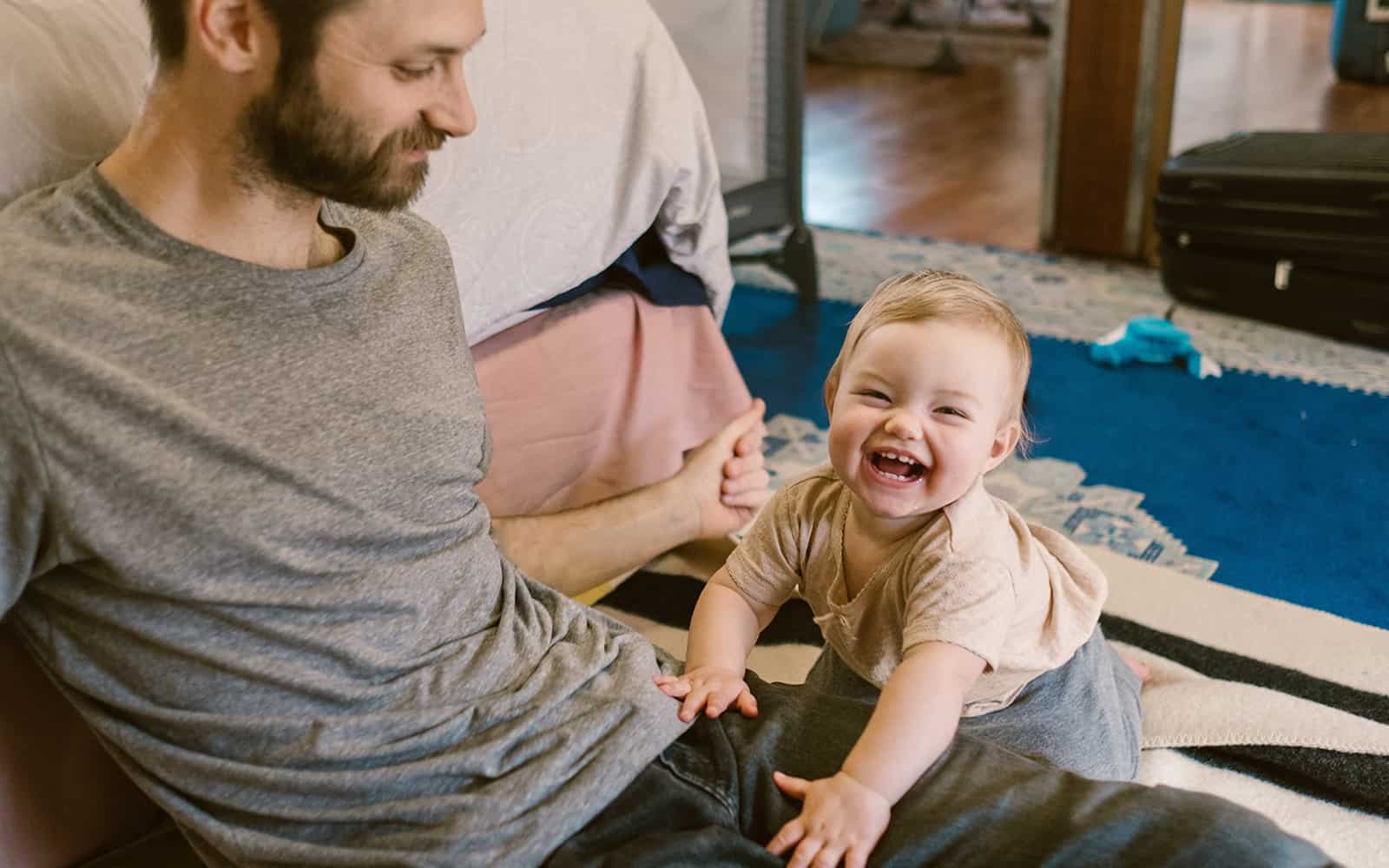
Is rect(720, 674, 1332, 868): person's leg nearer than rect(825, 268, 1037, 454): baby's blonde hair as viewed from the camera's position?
Yes

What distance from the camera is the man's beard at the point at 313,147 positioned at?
904 millimetres

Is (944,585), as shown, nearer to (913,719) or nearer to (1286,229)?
(913,719)

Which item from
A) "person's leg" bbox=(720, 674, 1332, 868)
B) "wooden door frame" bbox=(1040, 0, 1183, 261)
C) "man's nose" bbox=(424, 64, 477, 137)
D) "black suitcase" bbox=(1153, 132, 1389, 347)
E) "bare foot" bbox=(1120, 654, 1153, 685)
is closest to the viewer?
"person's leg" bbox=(720, 674, 1332, 868)

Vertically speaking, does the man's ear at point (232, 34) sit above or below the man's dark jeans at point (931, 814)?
above

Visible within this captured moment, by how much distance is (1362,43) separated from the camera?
4559 millimetres

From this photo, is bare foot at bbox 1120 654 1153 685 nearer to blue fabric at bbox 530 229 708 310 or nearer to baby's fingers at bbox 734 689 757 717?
baby's fingers at bbox 734 689 757 717

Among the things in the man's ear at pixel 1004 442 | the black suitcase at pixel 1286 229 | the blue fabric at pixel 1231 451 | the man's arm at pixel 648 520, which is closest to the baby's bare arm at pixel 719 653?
the man's ear at pixel 1004 442

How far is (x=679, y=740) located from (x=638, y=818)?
0.30 feet

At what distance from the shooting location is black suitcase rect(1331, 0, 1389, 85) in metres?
4.49

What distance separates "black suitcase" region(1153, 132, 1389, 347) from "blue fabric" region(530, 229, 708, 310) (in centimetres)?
136

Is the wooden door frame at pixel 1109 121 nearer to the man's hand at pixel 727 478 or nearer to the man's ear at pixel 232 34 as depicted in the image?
the man's hand at pixel 727 478

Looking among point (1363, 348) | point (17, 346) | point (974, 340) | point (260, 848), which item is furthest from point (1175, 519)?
point (17, 346)

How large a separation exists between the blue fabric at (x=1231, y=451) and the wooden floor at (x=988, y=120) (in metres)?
0.89

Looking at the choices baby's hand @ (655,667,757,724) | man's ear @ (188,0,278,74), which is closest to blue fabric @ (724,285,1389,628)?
baby's hand @ (655,667,757,724)
